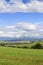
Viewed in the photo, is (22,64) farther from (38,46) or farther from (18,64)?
(38,46)

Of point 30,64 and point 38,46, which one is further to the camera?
point 38,46

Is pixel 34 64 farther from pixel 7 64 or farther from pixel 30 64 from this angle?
pixel 7 64

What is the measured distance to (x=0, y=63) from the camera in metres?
30.7

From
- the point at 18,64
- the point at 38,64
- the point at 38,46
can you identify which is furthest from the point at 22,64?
the point at 38,46

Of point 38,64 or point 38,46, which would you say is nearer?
point 38,64

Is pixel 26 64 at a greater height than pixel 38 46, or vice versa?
pixel 38 46

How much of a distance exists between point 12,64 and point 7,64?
2.36ft

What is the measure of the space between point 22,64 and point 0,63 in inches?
127

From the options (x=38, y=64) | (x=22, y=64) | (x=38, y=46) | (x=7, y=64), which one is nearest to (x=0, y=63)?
(x=7, y=64)

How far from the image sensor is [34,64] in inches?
1231

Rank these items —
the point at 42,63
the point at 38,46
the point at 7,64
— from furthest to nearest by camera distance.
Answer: the point at 38,46
the point at 42,63
the point at 7,64

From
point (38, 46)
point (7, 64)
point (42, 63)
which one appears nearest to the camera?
point (7, 64)

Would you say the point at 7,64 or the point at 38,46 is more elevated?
the point at 38,46

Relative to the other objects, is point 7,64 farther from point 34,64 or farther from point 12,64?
point 34,64
